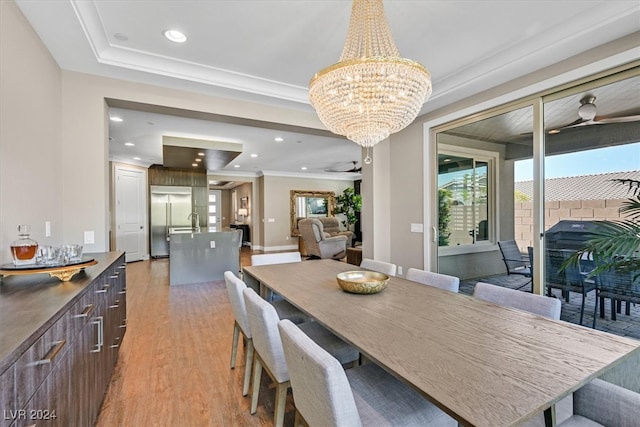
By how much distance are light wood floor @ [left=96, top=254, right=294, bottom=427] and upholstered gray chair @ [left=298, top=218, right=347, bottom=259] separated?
367 centimetres

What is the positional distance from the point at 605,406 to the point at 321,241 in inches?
253

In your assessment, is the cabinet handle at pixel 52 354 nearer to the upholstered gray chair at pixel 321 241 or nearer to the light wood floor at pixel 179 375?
the light wood floor at pixel 179 375

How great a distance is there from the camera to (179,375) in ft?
7.73

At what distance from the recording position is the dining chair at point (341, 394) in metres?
0.95

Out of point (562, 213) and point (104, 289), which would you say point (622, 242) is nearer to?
point (562, 213)

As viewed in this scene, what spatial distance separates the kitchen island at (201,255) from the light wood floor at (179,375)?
1.25 meters

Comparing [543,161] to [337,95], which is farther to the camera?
[543,161]

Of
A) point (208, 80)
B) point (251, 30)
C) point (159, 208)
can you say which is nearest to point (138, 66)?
point (208, 80)

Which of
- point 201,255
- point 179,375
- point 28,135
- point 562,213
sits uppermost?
point 28,135

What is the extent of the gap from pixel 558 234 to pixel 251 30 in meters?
3.26

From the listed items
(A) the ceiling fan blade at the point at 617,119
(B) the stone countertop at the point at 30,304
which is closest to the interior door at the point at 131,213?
(B) the stone countertop at the point at 30,304

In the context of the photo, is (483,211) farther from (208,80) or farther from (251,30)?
(208,80)

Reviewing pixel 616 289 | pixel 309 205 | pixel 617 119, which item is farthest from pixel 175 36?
pixel 309 205

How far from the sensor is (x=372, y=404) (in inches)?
49.1
